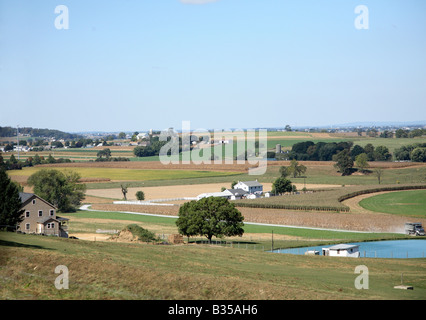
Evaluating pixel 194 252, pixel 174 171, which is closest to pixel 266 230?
pixel 194 252

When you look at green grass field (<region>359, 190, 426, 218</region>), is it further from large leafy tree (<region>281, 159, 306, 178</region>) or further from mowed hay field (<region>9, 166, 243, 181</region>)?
mowed hay field (<region>9, 166, 243, 181</region>)

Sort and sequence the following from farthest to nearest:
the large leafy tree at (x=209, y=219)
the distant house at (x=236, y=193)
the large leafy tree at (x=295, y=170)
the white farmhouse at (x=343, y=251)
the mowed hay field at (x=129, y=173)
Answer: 1. the large leafy tree at (x=295, y=170)
2. the mowed hay field at (x=129, y=173)
3. the distant house at (x=236, y=193)
4. the large leafy tree at (x=209, y=219)
5. the white farmhouse at (x=343, y=251)

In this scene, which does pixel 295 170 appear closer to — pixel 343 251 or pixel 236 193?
pixel 236 193

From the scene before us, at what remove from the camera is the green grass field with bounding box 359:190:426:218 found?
3073 inches

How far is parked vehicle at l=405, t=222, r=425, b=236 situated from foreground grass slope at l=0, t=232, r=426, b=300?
27099 millimetres

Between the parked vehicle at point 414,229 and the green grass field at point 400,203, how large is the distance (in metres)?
9.02

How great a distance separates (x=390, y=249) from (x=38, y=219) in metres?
33.8

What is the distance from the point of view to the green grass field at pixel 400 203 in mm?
78062

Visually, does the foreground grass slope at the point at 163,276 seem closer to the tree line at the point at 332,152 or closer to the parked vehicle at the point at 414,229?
the parked vehicle at the point at 414,229

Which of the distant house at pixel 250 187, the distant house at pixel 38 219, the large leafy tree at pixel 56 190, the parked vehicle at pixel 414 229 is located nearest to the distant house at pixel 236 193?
the distant house at pixel 250 187

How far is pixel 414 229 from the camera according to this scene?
6412 centimetres
